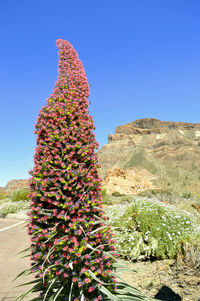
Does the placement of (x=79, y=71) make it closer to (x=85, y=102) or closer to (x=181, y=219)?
(x=85, y=102)

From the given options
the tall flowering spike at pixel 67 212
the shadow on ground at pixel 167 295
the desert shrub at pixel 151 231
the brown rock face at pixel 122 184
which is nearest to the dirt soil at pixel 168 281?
the shadow on ground at pixel 167 295

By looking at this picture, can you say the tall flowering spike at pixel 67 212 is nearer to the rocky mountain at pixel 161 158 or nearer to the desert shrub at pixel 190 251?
the desert shrub at pixel 190 251

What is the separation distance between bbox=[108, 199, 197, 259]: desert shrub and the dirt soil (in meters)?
0.28

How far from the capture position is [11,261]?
507 centimetres

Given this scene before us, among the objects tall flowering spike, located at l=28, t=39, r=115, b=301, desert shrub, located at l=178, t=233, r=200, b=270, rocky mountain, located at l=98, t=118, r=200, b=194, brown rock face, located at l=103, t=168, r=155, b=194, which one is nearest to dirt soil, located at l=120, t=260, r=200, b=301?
desert shrub, located at l=178, t=233, r=200, b=270

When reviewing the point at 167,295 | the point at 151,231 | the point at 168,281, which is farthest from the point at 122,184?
the point at 167,295

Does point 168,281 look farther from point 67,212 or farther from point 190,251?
point 67,212

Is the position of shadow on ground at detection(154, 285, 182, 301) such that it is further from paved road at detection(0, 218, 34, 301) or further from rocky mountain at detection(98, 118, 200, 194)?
rocky mountain at detection(98, 118, 200, 194)

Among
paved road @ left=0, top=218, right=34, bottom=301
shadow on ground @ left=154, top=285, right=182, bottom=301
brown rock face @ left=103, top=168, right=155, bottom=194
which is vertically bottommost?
shadow on ground @ left=154, top=285, right=182, bottom=301

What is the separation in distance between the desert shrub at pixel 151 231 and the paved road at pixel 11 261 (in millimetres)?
2105

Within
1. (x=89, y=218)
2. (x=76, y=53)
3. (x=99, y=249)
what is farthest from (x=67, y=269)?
(x=76, y=53)

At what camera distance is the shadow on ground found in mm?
3074

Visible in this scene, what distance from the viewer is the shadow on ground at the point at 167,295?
307 centimetres

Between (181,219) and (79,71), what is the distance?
4.49 metres
